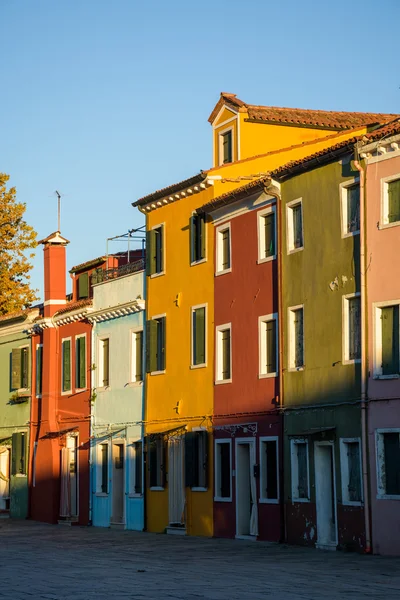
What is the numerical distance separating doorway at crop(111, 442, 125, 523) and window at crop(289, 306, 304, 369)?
10745 millimetres

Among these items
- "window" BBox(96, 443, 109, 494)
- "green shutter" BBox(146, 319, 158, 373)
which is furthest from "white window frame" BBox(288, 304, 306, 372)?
"window" BBox(96, 443, 109, 494)

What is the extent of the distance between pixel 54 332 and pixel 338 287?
60.3 ft

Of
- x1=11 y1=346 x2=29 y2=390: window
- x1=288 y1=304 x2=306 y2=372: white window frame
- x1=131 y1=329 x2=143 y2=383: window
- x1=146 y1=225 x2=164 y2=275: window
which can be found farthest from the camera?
x1=11 y1=346 x2=29 y2=390: window

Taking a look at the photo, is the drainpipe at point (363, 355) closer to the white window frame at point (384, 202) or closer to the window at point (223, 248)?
the white window frame at point (384, 202)

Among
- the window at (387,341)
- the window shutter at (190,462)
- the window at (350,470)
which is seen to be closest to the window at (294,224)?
the window at (387,341)

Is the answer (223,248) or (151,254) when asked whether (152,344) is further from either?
(223,248)

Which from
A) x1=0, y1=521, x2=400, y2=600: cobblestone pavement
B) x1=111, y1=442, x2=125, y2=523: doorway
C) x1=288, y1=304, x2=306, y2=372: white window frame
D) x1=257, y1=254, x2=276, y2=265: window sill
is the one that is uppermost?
x1=257, y1=254, x2=276, y2=265: window sill

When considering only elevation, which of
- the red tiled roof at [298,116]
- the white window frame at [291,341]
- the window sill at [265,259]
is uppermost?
the red tiled roof at [298,116]

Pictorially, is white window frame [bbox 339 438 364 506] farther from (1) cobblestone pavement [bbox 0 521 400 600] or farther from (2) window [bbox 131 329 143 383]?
(2) window [bbox 131 329 143 383]

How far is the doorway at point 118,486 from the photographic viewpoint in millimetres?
38500

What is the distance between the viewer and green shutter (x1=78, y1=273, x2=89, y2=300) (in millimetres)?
42812

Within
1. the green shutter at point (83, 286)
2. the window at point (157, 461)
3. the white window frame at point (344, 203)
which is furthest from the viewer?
the green shutter at point (83, 286)

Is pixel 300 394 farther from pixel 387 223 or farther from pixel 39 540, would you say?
pixel 39 540

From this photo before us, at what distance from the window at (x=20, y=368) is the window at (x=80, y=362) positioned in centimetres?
476
